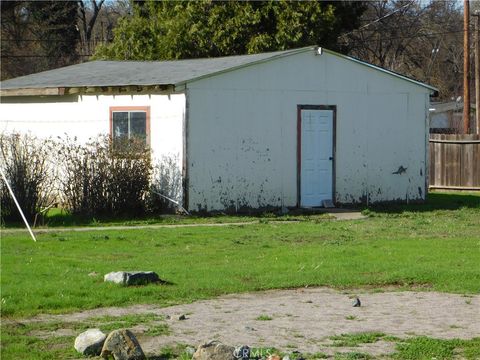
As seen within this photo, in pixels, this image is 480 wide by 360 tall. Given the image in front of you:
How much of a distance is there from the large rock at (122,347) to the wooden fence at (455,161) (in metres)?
23.5

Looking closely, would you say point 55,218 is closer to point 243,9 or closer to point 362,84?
point 362,84

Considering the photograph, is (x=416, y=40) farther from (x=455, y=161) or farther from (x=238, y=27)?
(x=455, y=161)

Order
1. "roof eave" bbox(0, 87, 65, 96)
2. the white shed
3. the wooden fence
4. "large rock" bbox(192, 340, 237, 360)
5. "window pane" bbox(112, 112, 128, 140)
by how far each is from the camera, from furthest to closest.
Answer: the wooden fence
"roof eave" bbox(0, 87, 65, 96)
"window pane" bbox(112, 112, 128, 140)
the white shed
"large rock" bbox(192, 340, 237, 360)

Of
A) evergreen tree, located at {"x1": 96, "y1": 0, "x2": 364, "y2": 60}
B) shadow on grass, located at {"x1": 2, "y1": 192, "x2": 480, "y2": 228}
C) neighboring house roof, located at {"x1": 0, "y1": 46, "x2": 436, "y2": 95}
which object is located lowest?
shadow on grass, located at {"x1": 2, "y1": 192, "x2": 480, "y2": 228}

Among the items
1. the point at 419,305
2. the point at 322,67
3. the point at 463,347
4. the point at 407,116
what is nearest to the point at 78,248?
the point at 419,305

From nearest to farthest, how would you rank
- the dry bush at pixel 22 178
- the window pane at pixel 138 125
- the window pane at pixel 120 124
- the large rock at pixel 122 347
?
the large rock at pixel 122 347, the dry bush at pixel 22 178, the window pane at pixel 138 125, the window pane at pixel 120 124

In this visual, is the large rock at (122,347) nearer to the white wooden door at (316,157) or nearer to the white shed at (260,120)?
the white shed at (260,120)

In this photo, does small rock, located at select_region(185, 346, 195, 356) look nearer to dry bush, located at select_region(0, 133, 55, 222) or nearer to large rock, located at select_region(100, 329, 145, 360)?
large rock, located at select_region(100, 329, 145, 360)

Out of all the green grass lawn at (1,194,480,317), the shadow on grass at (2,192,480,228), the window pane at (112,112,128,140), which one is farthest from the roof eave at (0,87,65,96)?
the green grass lawn at (1,194,480,317)

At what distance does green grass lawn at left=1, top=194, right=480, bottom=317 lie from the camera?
11.3 meters

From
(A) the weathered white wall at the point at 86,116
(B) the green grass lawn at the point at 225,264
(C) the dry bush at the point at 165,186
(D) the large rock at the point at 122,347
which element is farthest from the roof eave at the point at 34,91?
(D) the large rock at the point at 122,347

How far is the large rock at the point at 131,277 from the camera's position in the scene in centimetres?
1169

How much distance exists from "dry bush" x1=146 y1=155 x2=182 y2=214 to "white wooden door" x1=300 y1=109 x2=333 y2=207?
3.29m

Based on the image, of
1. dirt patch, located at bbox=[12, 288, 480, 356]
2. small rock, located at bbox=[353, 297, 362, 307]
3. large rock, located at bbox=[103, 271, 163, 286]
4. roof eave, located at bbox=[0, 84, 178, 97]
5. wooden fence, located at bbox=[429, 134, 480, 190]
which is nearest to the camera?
dirt patch, located at bbox=[12, 288, 480, 356]
